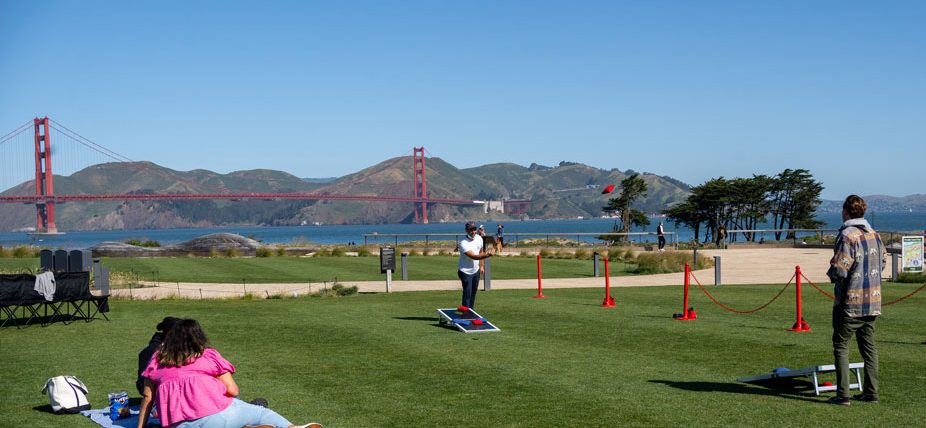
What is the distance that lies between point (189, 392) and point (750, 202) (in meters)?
77.5

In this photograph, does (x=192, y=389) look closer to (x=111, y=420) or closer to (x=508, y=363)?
(x=111, y=420)

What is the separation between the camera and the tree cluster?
3113 inches

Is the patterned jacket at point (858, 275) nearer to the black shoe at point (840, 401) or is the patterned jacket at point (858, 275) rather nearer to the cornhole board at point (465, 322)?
the black shoe at point (840, 401)

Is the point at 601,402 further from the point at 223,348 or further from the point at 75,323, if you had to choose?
the point at 75,323

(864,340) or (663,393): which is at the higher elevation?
(864,340)

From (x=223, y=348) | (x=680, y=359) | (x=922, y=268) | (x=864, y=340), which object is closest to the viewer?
(x=864, y=340)

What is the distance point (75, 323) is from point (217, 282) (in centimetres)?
1339

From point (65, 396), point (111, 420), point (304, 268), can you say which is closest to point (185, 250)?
point (304, 268)

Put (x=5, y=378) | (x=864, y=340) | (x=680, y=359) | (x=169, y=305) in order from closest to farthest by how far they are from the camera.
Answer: (x=864, y=340) < (x=5, y=378) < (x=680, y=359) < (x=169, y=305)

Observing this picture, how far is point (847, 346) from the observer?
9305 mm

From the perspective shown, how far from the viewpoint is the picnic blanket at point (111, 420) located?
9.00m

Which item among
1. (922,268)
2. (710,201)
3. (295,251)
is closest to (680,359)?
(922,268)

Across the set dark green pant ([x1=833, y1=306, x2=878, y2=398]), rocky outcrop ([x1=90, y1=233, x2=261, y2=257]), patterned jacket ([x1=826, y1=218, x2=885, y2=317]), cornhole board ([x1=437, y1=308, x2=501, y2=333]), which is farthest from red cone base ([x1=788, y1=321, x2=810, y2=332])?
rocky outcrop ([x1=90, y1=233, x2=261, y2=257])

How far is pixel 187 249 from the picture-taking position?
4925cm
